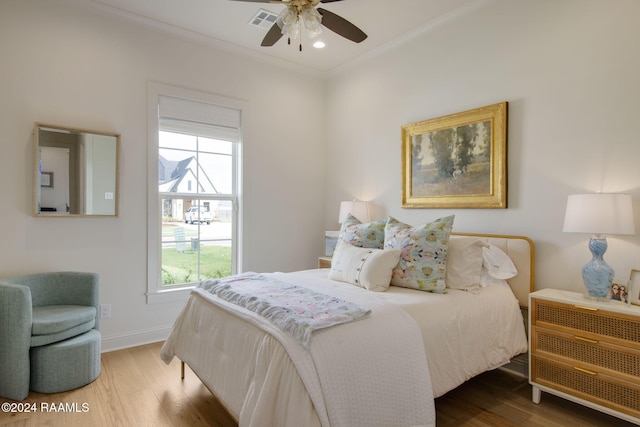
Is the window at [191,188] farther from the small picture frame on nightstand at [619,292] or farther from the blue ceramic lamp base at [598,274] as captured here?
the small picture frame on nightstand at [619,292]

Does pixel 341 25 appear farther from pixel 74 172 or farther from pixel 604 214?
pixel 74 172

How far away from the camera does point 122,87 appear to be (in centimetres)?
319

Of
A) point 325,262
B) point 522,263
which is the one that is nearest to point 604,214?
point 522,263

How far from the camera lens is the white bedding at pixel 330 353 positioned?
1.43 m

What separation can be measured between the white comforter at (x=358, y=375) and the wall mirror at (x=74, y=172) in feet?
6.33

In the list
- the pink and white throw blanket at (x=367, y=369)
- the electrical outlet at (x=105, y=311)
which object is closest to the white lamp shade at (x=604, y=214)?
the pink and white throw blanket at (x=367, y=369)

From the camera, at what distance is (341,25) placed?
2.35 m

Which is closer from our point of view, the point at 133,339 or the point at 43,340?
the point at 43,340

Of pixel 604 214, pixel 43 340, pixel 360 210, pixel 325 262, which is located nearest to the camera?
pixel 604 214

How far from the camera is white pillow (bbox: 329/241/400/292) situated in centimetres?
240

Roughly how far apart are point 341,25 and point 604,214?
1962mm

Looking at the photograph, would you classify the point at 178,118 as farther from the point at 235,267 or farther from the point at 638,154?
the point at 638,154

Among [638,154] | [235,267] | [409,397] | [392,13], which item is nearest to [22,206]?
[235,267]

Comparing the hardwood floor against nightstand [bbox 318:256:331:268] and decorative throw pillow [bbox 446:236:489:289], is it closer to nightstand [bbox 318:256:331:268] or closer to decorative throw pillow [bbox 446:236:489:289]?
decorative throw pillow [bbox 446:236:489:289]
